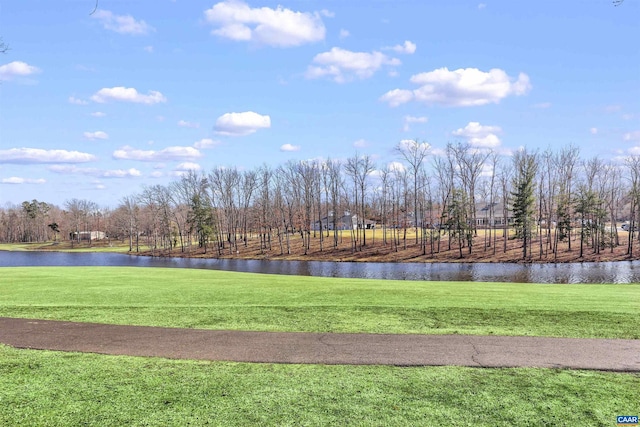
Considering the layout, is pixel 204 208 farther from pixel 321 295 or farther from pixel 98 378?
pixel 98 378

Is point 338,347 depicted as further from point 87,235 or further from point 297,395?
point 87,235

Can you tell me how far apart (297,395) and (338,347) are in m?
2.28

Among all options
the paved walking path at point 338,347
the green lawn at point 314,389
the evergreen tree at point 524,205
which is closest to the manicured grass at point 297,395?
the green lawn at point 314,389

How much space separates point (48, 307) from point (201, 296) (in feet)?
13.9

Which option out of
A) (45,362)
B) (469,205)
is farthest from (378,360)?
(469,205)

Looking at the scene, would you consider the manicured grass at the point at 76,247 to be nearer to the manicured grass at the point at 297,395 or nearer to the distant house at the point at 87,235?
the distant house at the point at 87,235

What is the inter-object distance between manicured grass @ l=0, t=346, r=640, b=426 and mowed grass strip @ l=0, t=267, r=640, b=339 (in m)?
2.63

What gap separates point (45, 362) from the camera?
22.5 ft

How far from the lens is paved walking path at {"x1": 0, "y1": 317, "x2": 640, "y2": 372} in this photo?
705 cm

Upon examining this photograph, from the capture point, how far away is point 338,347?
781 centimetres

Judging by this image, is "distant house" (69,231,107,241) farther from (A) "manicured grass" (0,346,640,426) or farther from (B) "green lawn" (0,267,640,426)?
(A) "manicured grass" (0,346,640,426)

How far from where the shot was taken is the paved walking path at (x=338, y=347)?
7.05m

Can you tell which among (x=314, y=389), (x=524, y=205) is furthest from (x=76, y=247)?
(x=314, y=389)

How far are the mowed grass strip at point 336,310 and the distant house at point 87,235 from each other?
10590 cm
